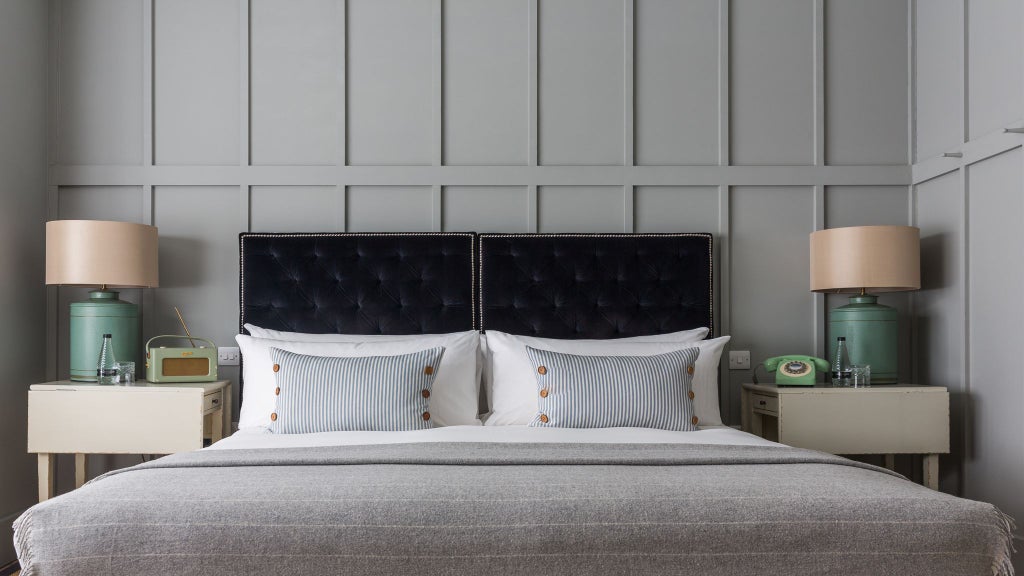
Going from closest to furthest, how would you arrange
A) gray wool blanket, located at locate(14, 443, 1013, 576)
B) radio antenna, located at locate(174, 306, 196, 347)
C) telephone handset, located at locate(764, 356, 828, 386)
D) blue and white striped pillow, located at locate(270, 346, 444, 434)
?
gray wool blanket, located at locate(14, 443, 1013, 576) < blue and white striped pillow, located at locate(270, 346, 444, 434) < telephone handset, located at locate(764, 356, 828, 386) < radio antenna, located at locate(174, 306, 196, 347)

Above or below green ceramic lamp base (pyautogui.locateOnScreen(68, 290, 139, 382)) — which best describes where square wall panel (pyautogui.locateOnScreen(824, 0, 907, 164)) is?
above

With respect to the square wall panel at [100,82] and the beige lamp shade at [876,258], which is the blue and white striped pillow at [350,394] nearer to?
the square wall panel at [100,82]

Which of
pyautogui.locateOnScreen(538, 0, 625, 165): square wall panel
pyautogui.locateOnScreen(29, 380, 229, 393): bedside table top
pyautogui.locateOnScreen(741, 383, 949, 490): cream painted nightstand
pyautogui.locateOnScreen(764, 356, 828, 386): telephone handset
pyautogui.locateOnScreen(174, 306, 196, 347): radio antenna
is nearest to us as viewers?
pyautogui.locateOnScreen(29, 380, 229, 393): bedside table top

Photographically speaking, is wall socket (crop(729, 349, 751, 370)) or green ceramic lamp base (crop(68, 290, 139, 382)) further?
wall socket (crop(729, 349, 751, 370))

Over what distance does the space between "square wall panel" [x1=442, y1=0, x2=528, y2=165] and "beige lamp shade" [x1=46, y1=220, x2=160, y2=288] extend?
1566 mm

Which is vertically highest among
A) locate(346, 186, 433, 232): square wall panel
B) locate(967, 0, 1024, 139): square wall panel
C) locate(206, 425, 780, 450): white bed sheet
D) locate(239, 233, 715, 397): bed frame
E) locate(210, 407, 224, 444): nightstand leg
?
locate(967, 0, 1024, 139): square wall panel

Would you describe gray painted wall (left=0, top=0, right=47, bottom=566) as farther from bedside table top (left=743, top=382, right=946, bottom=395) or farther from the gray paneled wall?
bedside table top (left=743, top=382, right=946, bottom=395)

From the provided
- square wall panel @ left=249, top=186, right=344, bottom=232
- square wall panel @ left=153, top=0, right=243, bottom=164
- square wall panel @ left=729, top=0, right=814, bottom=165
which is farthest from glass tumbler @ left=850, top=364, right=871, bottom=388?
square wall panel @ left=153, top=0, right=243, bottom=164

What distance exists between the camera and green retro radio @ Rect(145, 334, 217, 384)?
3283 millimetres

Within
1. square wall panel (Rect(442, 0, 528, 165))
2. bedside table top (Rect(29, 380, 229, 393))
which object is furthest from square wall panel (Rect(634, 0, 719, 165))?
bedside table top (Rect(29, 380, 229, 393))

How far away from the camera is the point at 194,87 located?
12.1 feet

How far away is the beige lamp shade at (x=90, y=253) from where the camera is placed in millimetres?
3246

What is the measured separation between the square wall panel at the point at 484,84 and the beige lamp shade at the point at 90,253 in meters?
1.57

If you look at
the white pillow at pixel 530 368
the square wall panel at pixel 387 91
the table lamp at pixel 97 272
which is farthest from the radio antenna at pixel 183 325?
the white pillow at pixel 530 368
